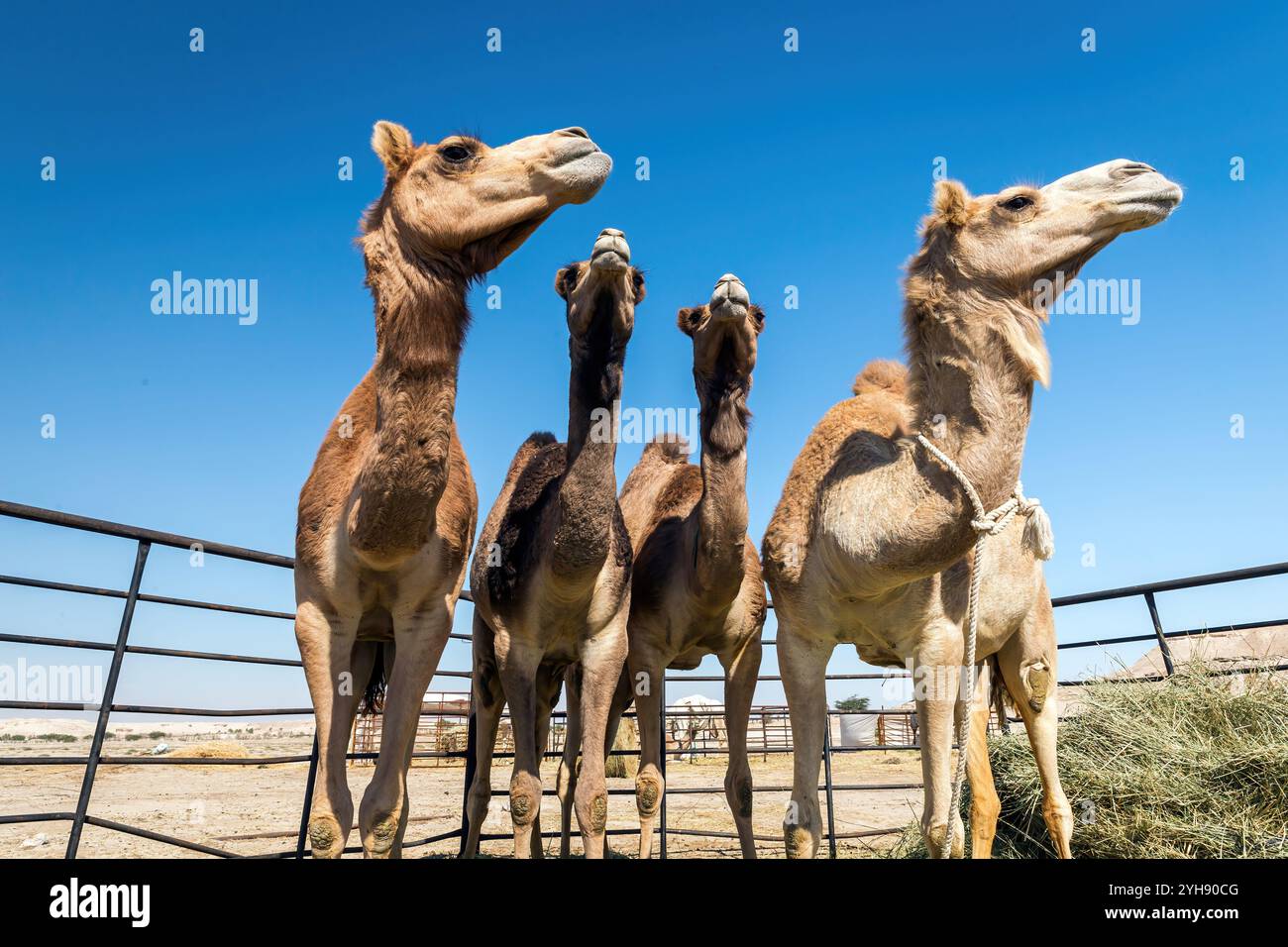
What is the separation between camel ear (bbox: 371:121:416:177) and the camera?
424 centimetres

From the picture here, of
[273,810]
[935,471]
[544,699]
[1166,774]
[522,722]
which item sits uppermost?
[935,471]

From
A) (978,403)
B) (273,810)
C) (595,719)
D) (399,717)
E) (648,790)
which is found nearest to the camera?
(978,403)

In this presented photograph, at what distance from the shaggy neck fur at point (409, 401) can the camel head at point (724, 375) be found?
1.60 m

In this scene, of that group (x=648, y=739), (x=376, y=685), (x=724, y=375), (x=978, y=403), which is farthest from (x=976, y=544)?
(x=376, y=685)

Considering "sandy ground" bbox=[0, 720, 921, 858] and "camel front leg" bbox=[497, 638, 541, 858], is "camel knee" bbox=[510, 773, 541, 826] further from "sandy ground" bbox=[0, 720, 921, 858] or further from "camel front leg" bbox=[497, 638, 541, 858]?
"sandy ground" bbox=[0, 720, 921, 858]

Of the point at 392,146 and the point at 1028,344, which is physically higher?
the point at 392,146

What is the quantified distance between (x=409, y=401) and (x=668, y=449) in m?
4.48

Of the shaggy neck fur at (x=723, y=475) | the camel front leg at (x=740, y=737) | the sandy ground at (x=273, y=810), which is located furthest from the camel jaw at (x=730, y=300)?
the sandy ground at (x=273, y=810)

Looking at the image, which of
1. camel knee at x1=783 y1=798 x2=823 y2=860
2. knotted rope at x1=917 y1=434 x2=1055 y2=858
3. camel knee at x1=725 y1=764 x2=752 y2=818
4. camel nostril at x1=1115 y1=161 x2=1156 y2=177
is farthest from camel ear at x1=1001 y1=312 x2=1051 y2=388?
camel knee at x1=725 y1=764 x2=752 y2=818

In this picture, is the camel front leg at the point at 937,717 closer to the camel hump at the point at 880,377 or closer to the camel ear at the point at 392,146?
the camel hump at the point at 880,377

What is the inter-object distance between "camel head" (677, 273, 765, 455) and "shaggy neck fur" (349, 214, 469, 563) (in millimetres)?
1602

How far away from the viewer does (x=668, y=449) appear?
8078 millimetres

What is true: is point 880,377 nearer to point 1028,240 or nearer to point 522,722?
point 1028,240

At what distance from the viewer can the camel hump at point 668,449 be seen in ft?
26.5
